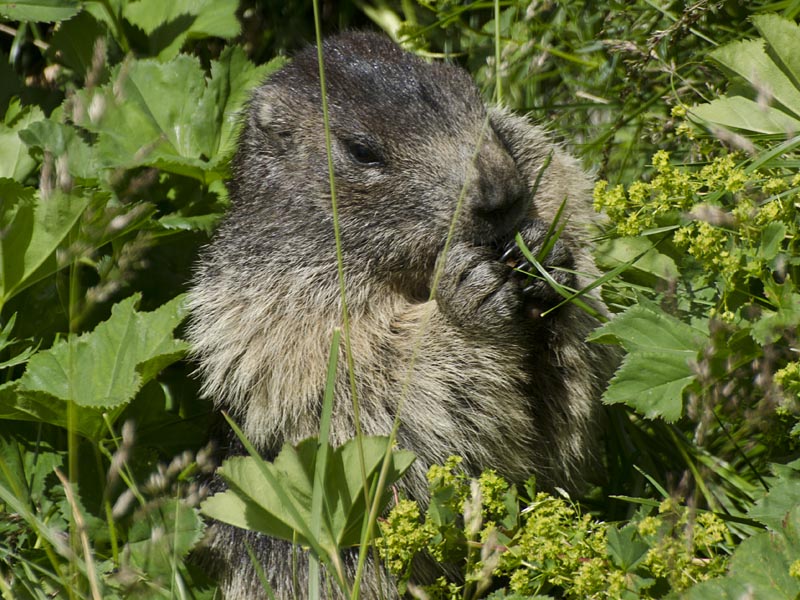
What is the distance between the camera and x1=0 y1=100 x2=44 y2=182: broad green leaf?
13.1 ft

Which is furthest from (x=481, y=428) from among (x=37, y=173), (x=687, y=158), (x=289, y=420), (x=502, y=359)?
(x=37, y=173)

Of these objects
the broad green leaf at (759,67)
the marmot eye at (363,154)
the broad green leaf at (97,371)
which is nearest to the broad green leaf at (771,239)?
the broad green leaf at (759,67)

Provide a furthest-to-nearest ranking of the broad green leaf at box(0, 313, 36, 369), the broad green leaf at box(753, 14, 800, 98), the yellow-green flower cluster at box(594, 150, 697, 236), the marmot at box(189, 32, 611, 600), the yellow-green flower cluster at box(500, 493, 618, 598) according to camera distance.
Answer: the broad green leaf at box(0, 313, 36, 369) < the marmot at box(189, 32, 611, 600) < the broad green leaf at box(753, 14, 800, 98) < the yellow-green flower cluster at box(594, 150, 697, 236) < the yellow-green flower cluster at box(500, 493, 618, 598)

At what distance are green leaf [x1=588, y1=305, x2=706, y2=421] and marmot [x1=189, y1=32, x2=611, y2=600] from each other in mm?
443

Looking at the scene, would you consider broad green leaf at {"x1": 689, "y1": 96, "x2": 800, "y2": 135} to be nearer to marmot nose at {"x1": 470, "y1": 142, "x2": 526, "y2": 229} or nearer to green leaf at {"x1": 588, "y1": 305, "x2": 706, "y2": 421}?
marmot nose at {"x1": 470, "y1": 142, "x2": 526, "y2": 229}

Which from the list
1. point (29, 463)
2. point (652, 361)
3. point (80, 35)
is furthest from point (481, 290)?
point (80, 35)

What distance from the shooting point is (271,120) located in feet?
12.1

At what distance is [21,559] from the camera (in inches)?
122

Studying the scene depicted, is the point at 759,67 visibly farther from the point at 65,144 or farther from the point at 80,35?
the point at 80,35

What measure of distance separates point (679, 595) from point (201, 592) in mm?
1731

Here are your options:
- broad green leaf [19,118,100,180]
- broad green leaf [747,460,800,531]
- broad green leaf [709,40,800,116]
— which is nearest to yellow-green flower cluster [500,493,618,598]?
broad green leaf [747,460,800,531]

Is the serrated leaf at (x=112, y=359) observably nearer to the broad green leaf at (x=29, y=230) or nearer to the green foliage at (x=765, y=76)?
the broad green leaf at (x=29, y=230)

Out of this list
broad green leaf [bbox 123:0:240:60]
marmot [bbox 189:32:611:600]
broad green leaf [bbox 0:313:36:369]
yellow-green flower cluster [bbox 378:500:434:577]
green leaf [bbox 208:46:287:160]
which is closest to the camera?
yellow-green flower cluster [bbox 378:500:434:577]

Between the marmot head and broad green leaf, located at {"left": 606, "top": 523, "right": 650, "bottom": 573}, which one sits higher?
the marmot head
